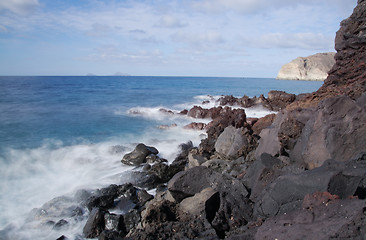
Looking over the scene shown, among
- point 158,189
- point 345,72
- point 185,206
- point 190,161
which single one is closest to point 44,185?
point 158,189

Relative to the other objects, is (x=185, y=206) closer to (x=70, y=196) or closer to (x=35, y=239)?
(x=35, y=239)

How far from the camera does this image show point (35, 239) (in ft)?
22.0

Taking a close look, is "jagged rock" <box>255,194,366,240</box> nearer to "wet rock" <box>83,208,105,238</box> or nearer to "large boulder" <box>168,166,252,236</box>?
"large boulder" <box>168,166,252,236</box>

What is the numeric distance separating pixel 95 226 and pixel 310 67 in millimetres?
121636

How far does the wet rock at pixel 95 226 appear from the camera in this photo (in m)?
6.45

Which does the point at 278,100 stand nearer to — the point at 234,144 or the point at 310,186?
the point at 234,144

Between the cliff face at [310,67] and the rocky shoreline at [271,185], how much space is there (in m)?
110

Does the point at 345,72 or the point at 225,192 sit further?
the point at 345,72

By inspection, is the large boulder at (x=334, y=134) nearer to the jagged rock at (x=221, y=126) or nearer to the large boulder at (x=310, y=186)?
the large boulder at (x=310, y=186)

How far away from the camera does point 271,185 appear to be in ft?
15.1

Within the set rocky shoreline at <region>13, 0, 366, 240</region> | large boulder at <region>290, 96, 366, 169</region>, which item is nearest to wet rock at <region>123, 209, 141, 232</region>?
rocky shoreline at <region>13, 0, 366, 240</region>

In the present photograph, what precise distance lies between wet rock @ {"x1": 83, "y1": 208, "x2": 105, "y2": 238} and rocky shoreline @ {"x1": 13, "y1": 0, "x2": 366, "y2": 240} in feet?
0.07

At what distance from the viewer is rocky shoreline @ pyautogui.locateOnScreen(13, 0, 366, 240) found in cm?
336

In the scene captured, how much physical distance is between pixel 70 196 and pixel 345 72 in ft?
29.8
